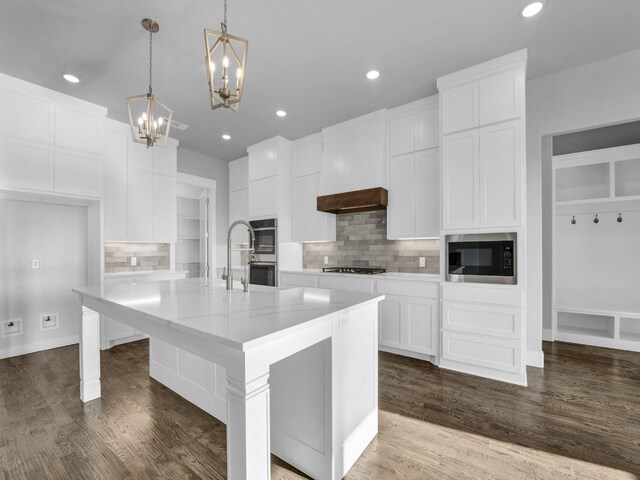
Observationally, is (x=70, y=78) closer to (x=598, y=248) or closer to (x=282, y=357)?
(x=282, y=357)

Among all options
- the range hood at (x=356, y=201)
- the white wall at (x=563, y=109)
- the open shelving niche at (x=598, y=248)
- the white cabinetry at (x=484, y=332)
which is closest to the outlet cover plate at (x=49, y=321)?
the range hood at (x=356, y=201)

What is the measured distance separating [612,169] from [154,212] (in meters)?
5.99

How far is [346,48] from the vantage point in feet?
8.59

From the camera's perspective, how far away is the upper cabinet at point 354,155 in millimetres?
3795

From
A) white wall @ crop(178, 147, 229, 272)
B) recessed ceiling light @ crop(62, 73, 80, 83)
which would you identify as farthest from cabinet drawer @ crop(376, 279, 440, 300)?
recessed ceiling light @ crop(62, 73, 80, 83)

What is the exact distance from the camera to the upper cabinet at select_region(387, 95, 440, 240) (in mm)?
3422

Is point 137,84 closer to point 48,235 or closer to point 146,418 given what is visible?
point 48,235

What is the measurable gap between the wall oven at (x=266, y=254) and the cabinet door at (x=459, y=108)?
273cm

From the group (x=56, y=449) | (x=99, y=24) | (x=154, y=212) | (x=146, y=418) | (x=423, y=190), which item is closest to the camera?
(x=56, y=449)

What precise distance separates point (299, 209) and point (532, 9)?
11.1 feet

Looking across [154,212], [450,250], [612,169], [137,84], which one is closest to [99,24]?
[137,84]

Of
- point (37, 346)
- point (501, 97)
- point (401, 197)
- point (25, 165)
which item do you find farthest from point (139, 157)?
point (501, 97)

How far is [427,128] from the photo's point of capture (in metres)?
3.47

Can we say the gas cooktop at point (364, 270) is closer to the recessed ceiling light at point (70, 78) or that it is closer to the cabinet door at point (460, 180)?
the cabinet door at point (460, 180)
